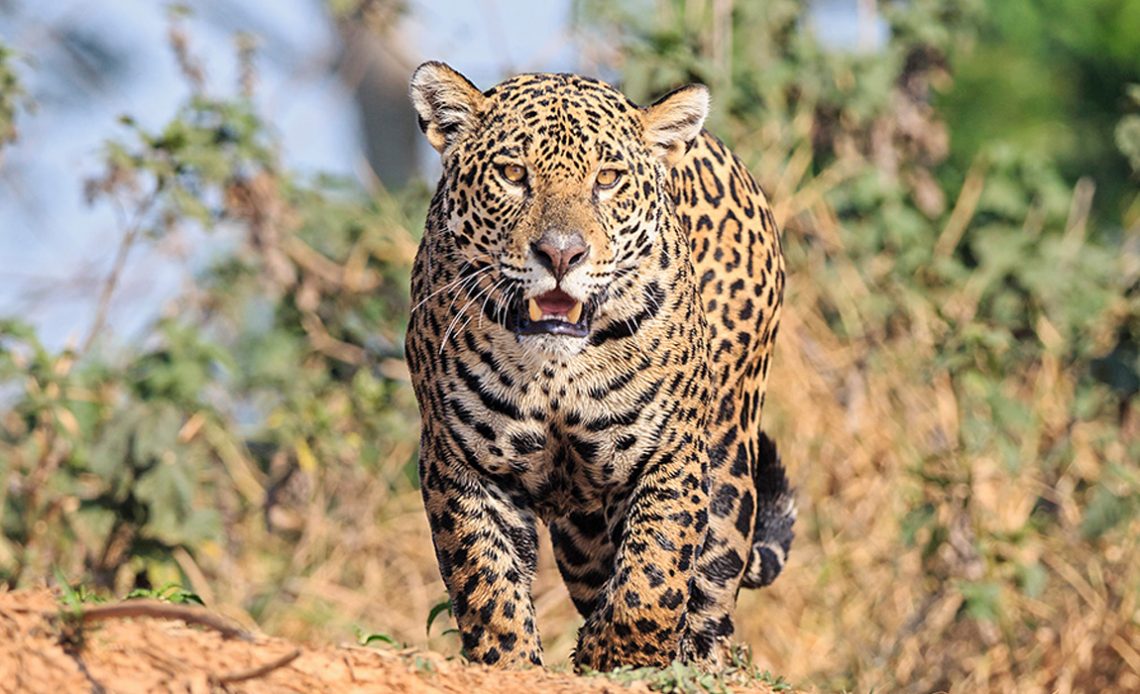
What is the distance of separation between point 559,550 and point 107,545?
3.61 metres

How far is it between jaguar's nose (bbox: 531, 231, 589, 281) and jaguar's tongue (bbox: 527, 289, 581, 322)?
127mm

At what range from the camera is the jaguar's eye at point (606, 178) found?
A: 20.9 ft

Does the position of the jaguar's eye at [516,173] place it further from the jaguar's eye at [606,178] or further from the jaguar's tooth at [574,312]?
the jaguar's tooth at [574,312]

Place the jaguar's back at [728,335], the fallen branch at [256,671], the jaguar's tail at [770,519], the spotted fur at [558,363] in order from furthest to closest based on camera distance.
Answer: the jaguar's tail at [770,519]
the jaguar's back at [728,335]
the spotted fur at [558,363]
the fallen branch at [256,671]

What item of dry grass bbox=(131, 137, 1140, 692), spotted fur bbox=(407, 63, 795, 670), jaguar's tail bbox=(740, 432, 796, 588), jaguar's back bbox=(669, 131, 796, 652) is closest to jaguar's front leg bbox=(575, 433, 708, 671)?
spotted fur bbox=(407, 63, 795, 670)

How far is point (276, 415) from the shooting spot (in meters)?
11.5

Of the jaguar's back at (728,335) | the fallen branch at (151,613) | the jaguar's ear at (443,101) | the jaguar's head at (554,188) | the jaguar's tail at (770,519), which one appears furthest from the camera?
the jaguar's tail at (770,519)

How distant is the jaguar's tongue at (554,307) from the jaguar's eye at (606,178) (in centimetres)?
42

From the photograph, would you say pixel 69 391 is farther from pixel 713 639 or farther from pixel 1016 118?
pixel 1016 118

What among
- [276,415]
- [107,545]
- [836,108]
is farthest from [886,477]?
[107,545]

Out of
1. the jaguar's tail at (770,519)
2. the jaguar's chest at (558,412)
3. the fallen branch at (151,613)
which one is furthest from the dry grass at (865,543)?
the fallen branch at (151,613)

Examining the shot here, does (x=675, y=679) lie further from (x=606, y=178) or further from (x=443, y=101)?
(x=443, y=101)

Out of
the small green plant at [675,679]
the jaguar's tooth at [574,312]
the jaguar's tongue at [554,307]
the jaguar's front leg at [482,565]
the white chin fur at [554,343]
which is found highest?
the jaguar's tongue at [554,307]

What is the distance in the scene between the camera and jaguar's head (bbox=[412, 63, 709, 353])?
6.17 m
